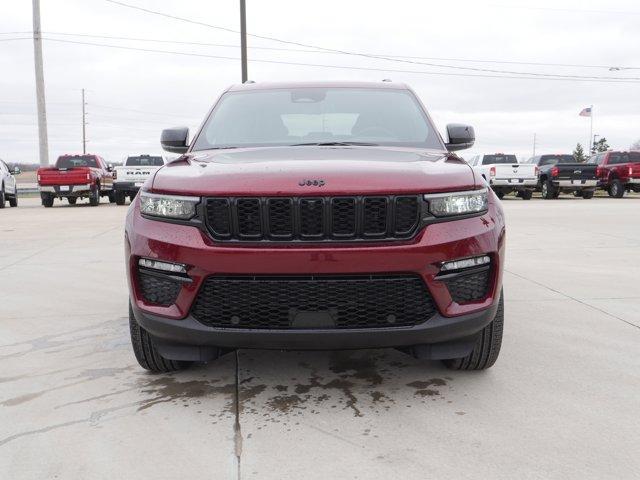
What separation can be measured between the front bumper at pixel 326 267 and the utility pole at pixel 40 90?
26.6m

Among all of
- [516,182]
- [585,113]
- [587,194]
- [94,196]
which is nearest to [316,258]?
[94,196]

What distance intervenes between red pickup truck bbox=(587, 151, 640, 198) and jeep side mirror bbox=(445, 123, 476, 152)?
70.4 feet

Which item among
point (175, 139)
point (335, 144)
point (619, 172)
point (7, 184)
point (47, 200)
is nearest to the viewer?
point (335, 144)

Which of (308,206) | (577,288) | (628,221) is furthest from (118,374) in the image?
(628,221)

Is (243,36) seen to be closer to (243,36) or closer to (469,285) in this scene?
(243,36)

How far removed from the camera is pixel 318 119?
427 cm

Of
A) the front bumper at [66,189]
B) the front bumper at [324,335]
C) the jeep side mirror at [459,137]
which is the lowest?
the front bumper at [324,335]

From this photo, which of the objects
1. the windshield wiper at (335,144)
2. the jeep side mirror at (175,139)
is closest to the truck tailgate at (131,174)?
the jeep side mirror at (175,139)

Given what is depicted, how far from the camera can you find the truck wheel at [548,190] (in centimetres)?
2359

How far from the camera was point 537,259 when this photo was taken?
25.3 ft

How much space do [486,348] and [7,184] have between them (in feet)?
67.9

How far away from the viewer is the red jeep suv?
279cm

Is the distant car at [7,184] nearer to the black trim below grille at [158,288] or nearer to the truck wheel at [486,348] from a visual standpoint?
the black trim below grille at [158,288]

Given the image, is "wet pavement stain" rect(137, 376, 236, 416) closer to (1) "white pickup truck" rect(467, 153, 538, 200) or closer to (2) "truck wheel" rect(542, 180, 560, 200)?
(1) "white pickup truck" rect(467, 153, 538, 200)
